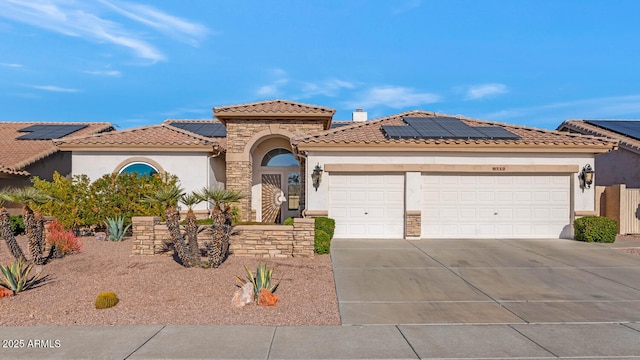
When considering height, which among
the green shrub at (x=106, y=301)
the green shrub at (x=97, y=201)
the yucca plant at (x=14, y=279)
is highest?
the green shrub at (x=97, y=201)

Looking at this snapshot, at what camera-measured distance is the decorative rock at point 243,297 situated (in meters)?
7.19

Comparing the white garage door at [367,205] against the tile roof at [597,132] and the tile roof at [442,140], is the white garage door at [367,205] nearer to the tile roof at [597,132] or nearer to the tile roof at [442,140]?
the tile roof at [442,140]

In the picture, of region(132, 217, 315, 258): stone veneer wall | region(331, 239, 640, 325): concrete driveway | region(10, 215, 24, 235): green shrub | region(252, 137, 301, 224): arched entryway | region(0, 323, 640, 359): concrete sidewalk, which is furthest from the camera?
region(252, 137, 301, 224): arched entryway

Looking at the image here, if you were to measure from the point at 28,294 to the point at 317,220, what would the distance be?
7756mm

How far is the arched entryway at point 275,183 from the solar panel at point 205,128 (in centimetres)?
282

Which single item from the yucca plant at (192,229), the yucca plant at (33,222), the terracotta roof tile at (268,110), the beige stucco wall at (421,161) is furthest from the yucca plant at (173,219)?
the terracotta roof tile at (268,110)

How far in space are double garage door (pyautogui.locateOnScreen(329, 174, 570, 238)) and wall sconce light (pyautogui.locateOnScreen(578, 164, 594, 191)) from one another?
45cm

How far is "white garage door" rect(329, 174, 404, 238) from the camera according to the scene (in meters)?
14.6

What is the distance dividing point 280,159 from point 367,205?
623 centimetres

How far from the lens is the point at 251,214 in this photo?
1839 cm

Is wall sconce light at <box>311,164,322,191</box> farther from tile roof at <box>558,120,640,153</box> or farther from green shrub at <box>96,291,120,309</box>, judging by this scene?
tile roof at <box>558,120,640,153</box>

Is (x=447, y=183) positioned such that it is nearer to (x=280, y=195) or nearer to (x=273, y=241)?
(x=273, y=241)

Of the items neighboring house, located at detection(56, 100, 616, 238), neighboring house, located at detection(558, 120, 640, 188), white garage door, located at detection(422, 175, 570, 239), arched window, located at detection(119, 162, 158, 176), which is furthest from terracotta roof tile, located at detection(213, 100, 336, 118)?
neighboring house, located at detection(558, 120, 640, 188)

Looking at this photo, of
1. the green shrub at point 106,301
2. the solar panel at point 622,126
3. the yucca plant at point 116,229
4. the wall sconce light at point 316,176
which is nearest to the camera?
the green shrub at point 106,301
